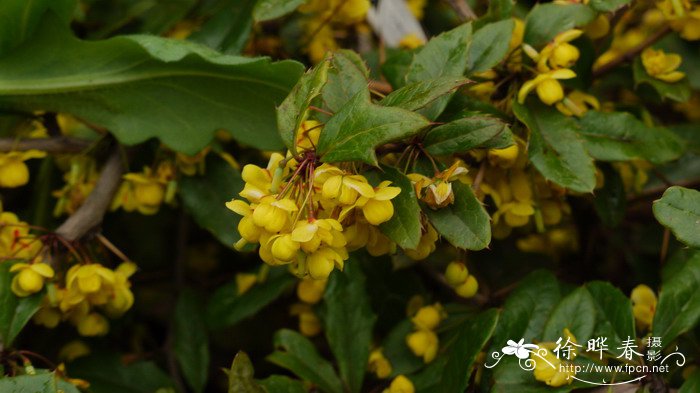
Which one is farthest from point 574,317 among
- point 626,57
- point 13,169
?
point 13,169

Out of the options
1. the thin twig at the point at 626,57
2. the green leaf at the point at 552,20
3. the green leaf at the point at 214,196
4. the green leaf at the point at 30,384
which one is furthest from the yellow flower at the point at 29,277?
the thin twig at the point at 626,57

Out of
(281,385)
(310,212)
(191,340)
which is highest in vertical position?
(310,212)

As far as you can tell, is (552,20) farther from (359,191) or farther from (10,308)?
(10,308)

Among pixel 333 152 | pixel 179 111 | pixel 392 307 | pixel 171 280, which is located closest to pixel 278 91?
pixel 179 111

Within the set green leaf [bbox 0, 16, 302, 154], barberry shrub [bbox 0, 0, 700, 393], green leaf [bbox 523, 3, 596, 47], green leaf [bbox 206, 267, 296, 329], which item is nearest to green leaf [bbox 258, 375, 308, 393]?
barberry shrub [bbox 0, 0, 700, 393]

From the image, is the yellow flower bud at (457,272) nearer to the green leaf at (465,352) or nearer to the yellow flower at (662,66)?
the green leaf at (465,352)

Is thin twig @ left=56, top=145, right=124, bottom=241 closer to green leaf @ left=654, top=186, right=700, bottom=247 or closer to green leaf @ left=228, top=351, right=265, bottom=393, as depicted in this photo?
green leaf @ left=228, top=351, right=265, bottom=393
